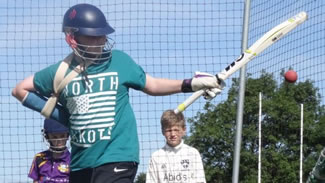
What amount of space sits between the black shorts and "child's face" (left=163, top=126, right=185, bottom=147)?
7.69ft

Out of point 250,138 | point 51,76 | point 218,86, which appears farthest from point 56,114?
point 250,138

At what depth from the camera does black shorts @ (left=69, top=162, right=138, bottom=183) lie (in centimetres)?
541

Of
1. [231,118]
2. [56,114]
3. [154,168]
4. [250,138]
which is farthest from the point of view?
[231,118]

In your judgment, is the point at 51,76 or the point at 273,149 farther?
the point at 273,149

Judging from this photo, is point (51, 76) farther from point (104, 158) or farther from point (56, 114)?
point (104, 158)

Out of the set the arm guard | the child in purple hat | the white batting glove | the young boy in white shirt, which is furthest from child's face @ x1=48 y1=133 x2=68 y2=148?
the white batting glove

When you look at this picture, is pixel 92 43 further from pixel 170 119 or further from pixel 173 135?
pixel 173 135

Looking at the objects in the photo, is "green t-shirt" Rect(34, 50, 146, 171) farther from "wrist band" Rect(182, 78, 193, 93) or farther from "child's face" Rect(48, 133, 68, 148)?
"child's face" Rect(48, 133, 68, 148)

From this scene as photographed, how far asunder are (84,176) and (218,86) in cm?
99

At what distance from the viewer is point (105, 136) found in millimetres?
5484

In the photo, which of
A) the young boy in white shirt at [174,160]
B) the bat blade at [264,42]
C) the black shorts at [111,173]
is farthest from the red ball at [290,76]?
the black shorts at [111,173]

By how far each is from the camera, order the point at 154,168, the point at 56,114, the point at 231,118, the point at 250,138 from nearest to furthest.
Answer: the point at 56,114 → the point at 154,168 → the point at 250,138 → the point at 231,118

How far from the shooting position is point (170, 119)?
7.77 meters

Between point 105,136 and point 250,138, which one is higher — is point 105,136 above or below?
below
